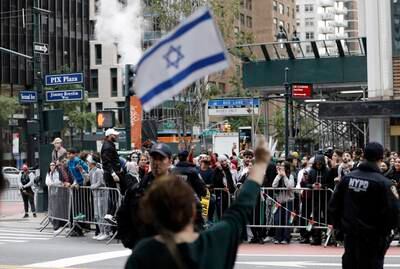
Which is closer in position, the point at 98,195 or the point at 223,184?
the point at 223,184

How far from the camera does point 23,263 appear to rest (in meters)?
13.4

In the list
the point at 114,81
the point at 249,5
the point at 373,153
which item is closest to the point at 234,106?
the point at 373,153

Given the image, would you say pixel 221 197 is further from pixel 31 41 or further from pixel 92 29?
pixel 92 29

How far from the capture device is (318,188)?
16.1 metres

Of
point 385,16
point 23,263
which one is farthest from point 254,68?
point 23,263

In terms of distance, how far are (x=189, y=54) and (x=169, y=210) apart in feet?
2.60

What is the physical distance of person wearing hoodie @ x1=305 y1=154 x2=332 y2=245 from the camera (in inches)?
633

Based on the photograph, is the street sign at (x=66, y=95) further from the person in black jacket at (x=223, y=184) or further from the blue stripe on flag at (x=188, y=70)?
the blue stripe on flag at (x=188, y=70)

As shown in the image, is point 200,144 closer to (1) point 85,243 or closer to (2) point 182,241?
(1) point 85,243

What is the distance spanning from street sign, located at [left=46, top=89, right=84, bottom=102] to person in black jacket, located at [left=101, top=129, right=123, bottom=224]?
→ 6.82 meters

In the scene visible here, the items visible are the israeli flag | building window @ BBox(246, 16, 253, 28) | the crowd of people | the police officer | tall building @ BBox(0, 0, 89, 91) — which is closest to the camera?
the israeli flag

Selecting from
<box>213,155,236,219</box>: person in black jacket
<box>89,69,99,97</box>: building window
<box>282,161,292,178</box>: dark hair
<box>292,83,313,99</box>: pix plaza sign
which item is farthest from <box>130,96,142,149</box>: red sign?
<box>89,69,99,97</box>: building window

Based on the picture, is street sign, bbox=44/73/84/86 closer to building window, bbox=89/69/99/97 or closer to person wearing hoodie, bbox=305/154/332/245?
person wearing hoodie, bbox=305/154/332/245

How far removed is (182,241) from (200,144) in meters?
55.3
